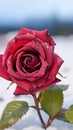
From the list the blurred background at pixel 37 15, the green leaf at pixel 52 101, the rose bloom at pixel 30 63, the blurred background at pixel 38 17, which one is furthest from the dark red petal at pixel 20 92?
the blurred background at pixel 37 15

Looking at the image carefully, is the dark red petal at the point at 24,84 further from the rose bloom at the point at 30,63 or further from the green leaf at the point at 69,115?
the green leaf at the point at 69,115

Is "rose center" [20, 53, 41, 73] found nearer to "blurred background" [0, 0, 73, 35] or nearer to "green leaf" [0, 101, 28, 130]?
"green leaf" [0, 101, 28, 130]

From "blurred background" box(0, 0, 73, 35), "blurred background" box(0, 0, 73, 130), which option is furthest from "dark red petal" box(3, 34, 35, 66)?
"blurred background" box(0, 0, 73, 35)

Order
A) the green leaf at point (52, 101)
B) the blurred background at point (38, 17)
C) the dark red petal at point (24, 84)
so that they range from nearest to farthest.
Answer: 1. the dark red petal at point (24, 84)
2. the green leaf at point (52, 101)
3. the blurred background at point (38, 17)

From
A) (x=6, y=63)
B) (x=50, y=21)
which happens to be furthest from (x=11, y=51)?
(x=50, y=21)

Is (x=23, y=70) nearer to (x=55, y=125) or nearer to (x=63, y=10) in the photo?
(x=55, y=125)

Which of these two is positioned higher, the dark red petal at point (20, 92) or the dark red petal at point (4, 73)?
the dark red petal at point (4, 73)
